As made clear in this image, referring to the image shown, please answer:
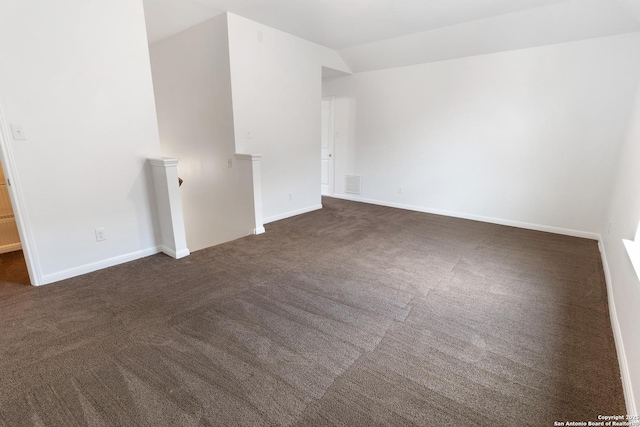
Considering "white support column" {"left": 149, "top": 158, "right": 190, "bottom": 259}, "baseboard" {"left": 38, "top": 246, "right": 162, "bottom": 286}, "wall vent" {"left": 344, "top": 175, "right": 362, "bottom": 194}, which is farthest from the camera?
"wall vent" {"left": 344, "top": 175, "right": 362, "bottom": 194}

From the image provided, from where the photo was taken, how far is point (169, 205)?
10.1 feet

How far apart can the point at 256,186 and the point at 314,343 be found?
2.46 m

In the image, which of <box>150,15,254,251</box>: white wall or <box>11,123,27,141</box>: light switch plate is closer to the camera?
<box>11,123,27,141</box>: light switch plate

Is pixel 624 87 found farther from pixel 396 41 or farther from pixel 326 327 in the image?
pixel 326 327

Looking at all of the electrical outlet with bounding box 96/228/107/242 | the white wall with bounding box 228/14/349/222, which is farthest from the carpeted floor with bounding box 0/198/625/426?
the white wall with bounding box 228/14/349/222

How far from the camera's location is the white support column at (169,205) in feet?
9.84

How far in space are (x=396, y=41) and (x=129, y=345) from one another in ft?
16.1

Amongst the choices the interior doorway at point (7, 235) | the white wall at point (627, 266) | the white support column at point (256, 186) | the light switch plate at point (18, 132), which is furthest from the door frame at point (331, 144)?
the interior doorway at point (7, 235)

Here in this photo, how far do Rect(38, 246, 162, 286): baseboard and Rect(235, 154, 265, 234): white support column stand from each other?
46.7 inches

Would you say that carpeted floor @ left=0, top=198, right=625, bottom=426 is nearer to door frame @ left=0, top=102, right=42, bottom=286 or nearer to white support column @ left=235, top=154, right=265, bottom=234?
door frame @ left=0, top=102, right=42, bottom=286

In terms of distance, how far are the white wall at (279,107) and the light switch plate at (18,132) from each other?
2.10 meters

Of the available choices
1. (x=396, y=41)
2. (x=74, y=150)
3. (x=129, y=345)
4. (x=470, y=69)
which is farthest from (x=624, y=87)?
(x=74, y=150)

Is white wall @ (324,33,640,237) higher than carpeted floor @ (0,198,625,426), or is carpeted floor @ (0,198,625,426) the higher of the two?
Result: white wall @ (324,33,640,237)

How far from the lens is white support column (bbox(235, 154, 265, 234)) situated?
12.4 ft
